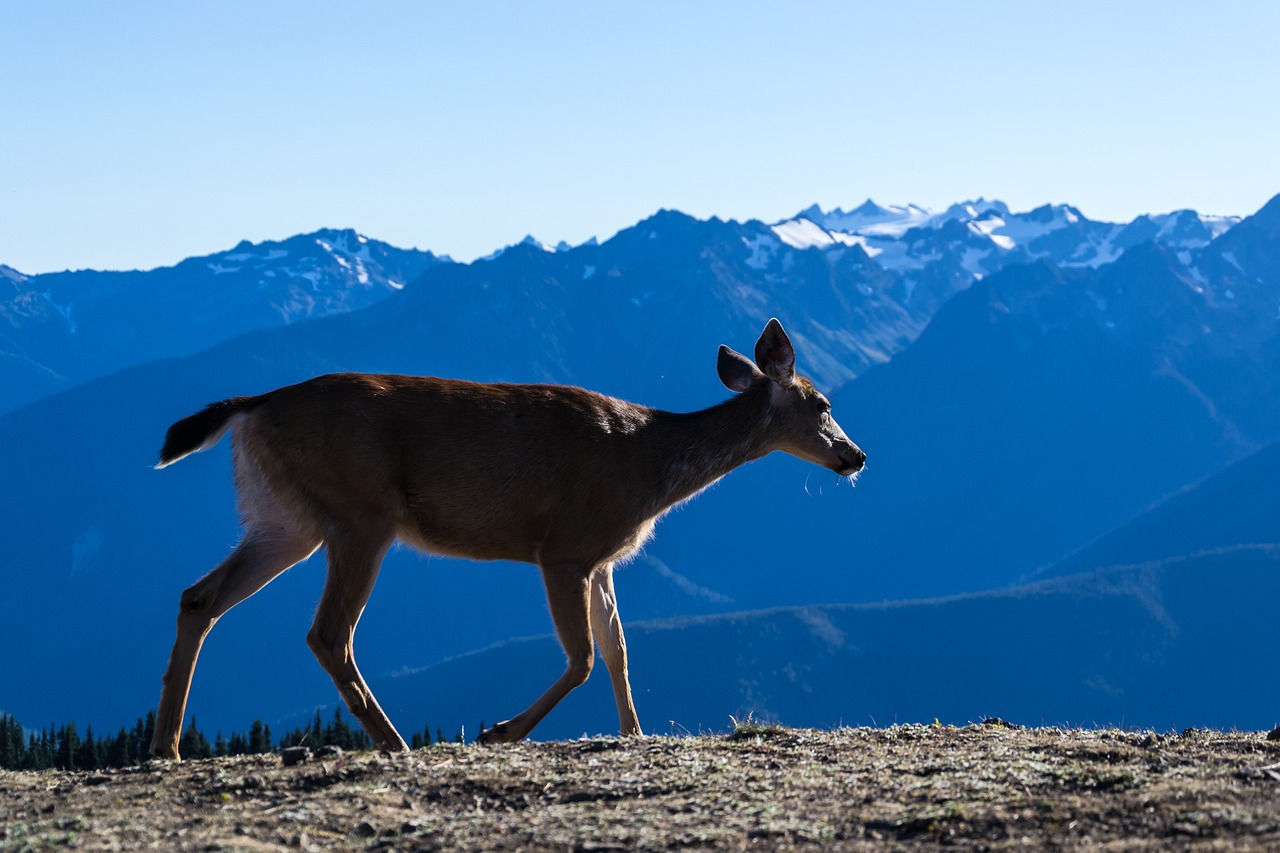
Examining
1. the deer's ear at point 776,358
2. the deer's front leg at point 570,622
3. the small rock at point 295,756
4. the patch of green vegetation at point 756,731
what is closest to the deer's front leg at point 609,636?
the deer's front leg at point 570,622

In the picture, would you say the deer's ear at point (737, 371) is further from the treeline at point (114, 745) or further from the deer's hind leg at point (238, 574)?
the treeline at point (114, 745)

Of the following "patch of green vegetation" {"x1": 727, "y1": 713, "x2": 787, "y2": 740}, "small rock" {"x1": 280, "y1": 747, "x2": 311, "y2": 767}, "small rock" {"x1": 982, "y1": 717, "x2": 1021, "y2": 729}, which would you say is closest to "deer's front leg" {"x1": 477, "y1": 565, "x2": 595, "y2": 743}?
"patch of green vegetation" {"x1": 727, "y1": 713, "x2": 787, "y2": 740}

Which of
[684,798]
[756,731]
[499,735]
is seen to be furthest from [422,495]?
[684,798]

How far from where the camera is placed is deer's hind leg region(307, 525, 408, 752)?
42.1 feet

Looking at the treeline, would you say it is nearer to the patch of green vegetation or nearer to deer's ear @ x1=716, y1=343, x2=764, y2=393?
deer's ear @ x1=716, y1=343, x2=764, y2=393

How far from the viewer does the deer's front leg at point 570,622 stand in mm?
13617

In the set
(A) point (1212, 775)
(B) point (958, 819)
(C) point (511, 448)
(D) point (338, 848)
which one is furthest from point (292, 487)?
(A) point (1212, 775)

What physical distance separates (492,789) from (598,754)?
5.07 feet

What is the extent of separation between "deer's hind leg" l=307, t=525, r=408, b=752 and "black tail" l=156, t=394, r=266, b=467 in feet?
4.80

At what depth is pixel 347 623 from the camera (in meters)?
13.0

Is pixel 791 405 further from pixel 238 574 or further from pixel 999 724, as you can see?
pixel 238 574

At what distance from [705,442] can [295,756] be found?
6.47 meters

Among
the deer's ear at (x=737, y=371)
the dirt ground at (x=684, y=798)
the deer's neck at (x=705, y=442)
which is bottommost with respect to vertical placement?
the dirt ground at (x=684, y=798)

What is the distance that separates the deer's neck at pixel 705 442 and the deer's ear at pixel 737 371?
0.12 metres
